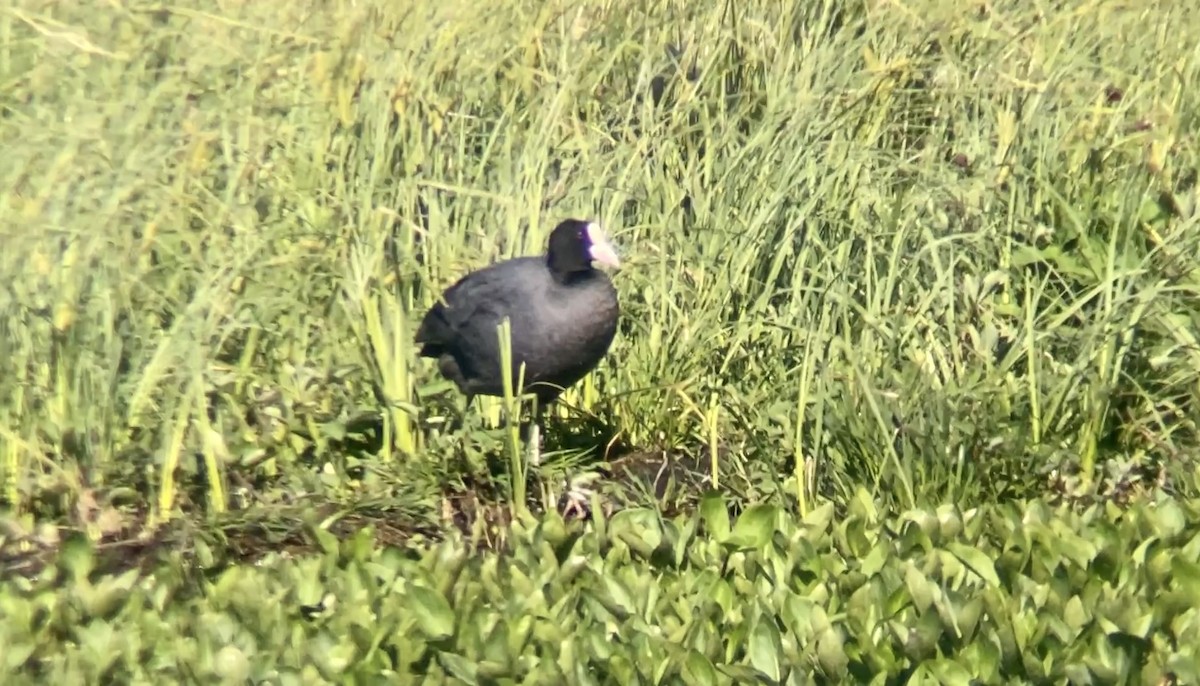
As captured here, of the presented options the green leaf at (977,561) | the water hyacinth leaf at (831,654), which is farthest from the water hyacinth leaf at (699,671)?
the green leaf at (977,561)

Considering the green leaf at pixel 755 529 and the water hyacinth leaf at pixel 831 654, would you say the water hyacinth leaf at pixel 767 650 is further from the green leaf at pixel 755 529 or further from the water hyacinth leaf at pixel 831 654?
the green leaf at pixel 755 529

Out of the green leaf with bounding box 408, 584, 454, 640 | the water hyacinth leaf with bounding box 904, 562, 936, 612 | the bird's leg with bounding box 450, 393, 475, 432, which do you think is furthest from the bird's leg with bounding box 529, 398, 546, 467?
the water hyacinth leaf with bounding box 904, 562, 936, 612

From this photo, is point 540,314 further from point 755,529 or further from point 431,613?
point 431,613

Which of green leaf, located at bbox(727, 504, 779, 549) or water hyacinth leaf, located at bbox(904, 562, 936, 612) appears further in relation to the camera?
green leaf, located at bbox(727, 504, 779, 549)

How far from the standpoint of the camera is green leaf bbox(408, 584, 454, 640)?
2986 mm

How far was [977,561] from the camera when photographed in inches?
126

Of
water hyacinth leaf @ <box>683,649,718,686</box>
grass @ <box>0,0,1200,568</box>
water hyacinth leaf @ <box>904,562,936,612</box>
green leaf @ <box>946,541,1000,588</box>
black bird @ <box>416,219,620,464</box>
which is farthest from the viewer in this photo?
black bird @ <box>416,219,620,464</box>

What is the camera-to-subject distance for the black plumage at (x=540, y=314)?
468 cm

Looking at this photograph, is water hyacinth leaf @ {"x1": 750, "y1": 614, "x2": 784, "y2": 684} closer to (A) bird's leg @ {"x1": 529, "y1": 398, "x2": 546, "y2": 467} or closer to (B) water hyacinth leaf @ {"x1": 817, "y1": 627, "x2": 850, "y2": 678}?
(B) water hyacinth leaf @ {"x1": 817, "y1": 627, "x2": 850, "y2": 678}

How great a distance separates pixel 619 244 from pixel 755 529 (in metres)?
1.85

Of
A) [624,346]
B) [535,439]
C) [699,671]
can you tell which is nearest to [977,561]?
[699,671]

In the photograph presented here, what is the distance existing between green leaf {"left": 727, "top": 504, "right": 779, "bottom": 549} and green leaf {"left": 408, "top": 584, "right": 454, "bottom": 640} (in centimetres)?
67

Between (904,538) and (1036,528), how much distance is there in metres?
0.26

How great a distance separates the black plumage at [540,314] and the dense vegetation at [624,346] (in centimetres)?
14
